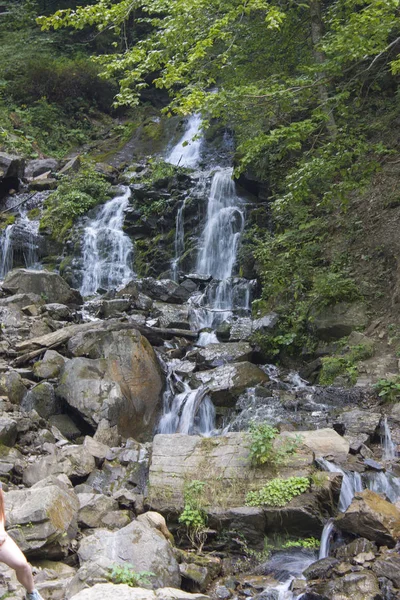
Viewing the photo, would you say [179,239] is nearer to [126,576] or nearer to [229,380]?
[229,380]

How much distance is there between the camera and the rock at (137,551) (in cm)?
488

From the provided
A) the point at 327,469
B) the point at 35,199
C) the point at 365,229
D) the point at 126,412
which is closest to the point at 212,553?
the point at 327,469

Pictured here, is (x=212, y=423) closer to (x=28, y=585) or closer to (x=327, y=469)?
(x=327, y=469)

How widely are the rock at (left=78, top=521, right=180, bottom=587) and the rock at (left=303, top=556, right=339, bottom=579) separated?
126 centimetres

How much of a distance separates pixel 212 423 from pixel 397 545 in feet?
14.5

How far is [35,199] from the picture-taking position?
20.2m

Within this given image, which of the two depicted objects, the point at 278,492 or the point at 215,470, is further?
the point at 215,470

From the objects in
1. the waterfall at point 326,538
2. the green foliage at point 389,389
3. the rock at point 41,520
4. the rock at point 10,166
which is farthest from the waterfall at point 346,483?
the rock at point 10,166

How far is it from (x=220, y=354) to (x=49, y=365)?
11.3 feet

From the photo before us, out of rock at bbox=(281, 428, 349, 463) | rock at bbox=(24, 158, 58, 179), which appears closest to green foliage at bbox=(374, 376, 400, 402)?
rock at bbox=(281, 428, 349, 463)

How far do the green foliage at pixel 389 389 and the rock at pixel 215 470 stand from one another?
2.47 meters

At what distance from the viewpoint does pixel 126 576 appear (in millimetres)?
4258

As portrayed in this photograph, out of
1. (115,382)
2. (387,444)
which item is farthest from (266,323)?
(387,444)

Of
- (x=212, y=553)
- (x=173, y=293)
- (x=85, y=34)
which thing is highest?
(x=85, y=34)
